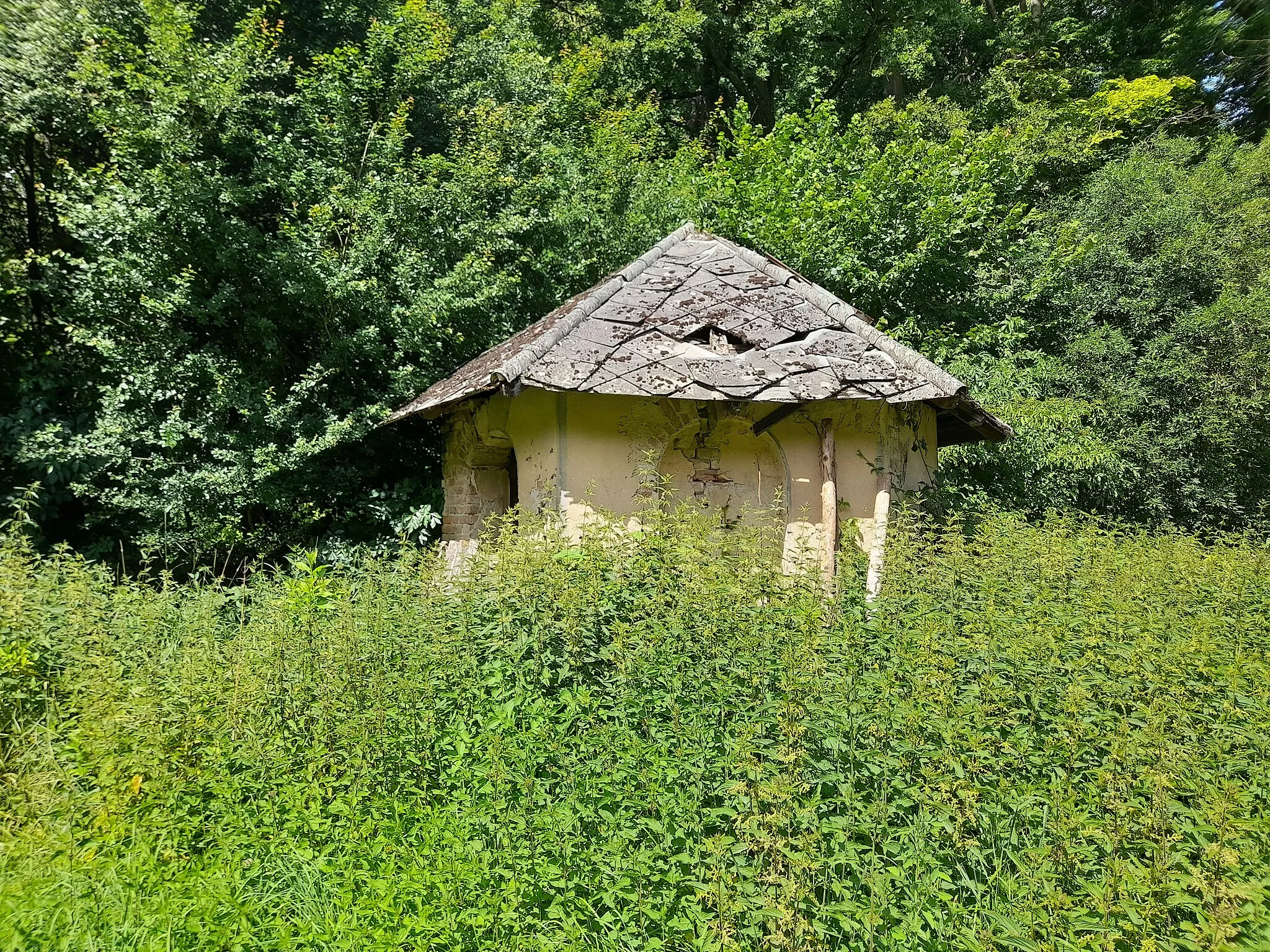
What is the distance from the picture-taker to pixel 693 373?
6.30 m

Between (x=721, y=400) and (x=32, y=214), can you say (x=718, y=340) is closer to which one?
(x=721, y=400)

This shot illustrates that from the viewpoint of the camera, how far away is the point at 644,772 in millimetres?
3207

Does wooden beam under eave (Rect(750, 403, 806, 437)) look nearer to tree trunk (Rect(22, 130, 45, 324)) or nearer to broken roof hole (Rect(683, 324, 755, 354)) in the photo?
broken roof hole (Rect(683, 324, 755, 354))

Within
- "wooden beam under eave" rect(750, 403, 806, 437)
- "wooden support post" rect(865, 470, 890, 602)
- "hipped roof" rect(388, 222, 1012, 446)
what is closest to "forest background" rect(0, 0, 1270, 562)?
"hipped roof" rect(388, 222, 1012, 446)

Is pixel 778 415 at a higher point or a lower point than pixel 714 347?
lower

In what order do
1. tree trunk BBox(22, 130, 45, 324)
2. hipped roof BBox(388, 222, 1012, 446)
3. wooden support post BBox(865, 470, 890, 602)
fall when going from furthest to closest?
tree trunk BBox(22, 130, 45, 324) → wooden support post BBox(865, 470, 890, 602) → hipped roof BBox(388, 222, 1012, 446)

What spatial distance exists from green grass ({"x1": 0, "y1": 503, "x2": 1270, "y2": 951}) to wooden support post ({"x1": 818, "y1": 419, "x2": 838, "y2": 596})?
1845mm

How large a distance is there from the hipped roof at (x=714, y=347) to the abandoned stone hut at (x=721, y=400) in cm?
1

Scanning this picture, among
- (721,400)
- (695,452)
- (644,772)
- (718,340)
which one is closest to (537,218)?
(718,340)

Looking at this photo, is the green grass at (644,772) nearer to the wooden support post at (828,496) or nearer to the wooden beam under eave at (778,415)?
the wooden support post at (828,496)

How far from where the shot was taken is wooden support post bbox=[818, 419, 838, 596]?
21.6ft

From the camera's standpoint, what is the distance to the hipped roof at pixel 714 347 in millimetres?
6242

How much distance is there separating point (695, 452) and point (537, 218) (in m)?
4.90

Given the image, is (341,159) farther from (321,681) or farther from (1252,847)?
(1252,847)
